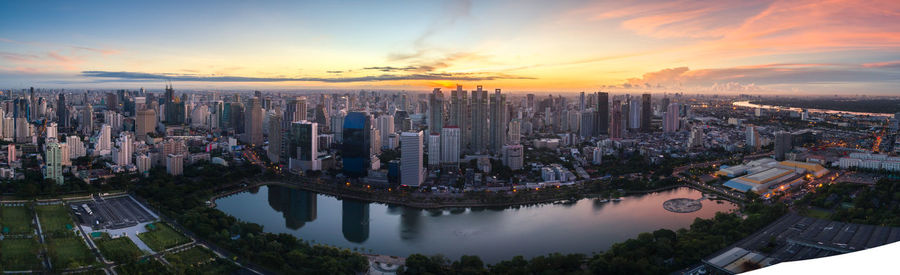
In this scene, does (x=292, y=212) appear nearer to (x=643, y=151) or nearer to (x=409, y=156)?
(x=409, y=156)

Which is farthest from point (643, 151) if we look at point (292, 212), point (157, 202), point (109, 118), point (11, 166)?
point (109, 118)

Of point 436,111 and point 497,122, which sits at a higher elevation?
point 436,111

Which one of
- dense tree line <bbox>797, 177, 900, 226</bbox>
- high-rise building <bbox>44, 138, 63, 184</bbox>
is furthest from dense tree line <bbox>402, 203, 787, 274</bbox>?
high-rise building <bbox>44, 138, 63, 184</bbox>

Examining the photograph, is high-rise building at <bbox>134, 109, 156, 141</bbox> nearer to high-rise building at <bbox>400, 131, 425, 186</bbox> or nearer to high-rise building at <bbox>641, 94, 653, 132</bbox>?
high-rise building at <bbox>400, 131, 425, 186</bbox>

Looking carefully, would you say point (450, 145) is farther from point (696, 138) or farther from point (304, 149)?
point (696, 138)

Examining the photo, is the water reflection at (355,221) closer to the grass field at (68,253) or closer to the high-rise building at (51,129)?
the grass field at (68,253)

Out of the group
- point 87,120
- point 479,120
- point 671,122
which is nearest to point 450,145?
point 479,120
